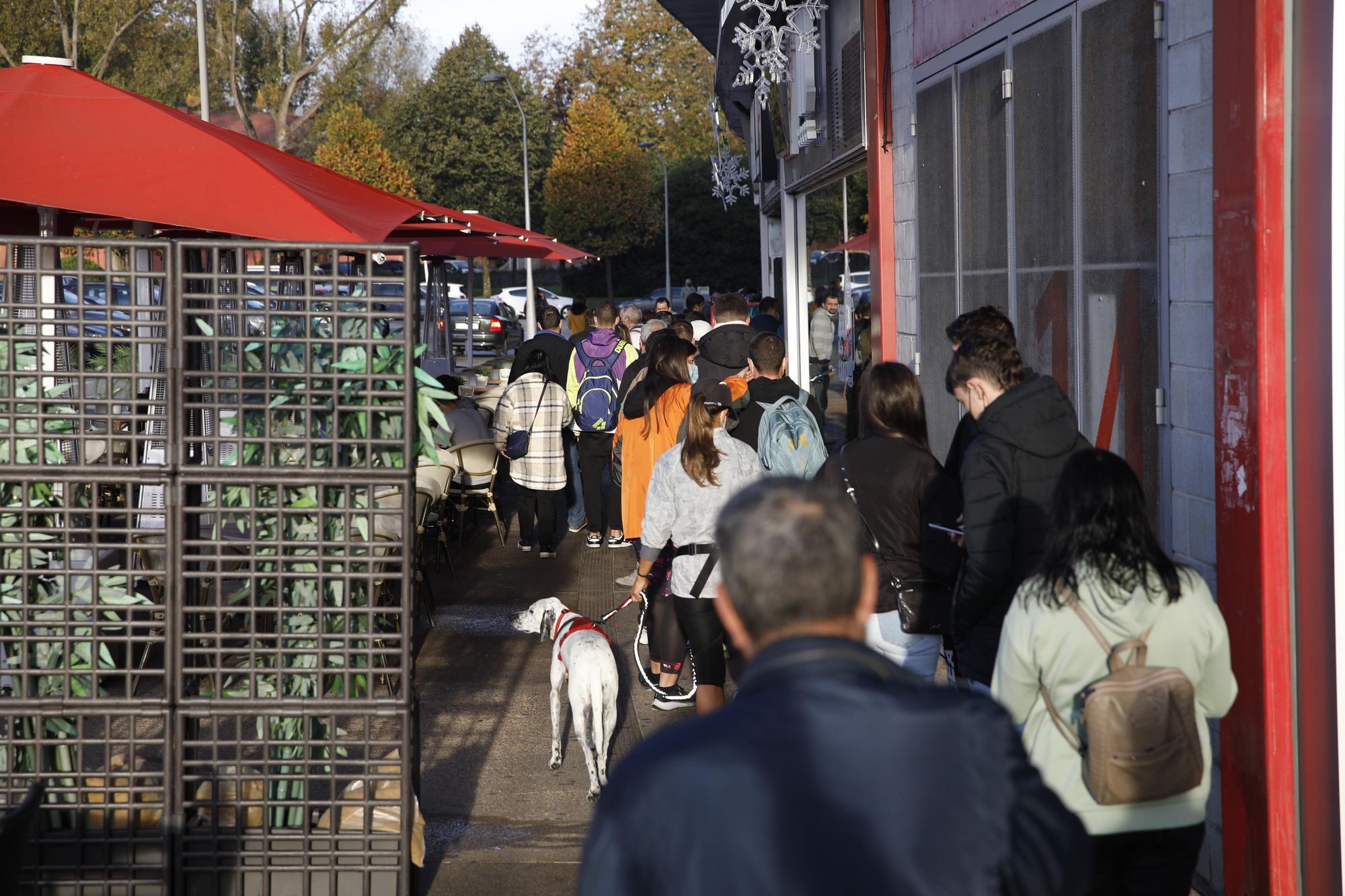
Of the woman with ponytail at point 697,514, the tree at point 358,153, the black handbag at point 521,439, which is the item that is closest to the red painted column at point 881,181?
the black handbag at point 521,439

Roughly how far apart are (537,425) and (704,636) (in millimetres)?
4459

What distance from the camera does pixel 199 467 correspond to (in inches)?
159

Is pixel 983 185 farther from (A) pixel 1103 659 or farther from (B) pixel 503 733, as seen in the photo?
(A) pixel 1103 659

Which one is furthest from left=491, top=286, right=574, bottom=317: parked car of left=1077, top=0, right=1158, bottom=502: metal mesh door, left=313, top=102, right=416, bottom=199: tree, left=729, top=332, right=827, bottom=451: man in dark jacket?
left=1077, top=0, right=1158, bottom=502: metal mesh door

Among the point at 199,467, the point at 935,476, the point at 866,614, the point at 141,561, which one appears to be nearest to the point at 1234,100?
the point at 935,476

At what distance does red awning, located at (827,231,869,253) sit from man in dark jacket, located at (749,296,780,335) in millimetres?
1073

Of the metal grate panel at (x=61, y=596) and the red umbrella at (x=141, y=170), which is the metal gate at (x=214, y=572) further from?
the red umbrella at (x=141, y=170)

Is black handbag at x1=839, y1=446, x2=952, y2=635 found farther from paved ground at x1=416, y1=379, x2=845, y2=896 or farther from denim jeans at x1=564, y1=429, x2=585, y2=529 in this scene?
denim jeans at x1=564, y1=429, x2=585, y2=529

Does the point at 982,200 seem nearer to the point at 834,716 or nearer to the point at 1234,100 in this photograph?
the point at 1234,100

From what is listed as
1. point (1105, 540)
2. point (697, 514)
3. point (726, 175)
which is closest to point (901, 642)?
point (697, 514)

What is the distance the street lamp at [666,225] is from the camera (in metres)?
48.5

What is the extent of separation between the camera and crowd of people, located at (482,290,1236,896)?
1.73 meters

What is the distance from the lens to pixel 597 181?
160 feet

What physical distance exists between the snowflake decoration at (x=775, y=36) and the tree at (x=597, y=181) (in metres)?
34.9
